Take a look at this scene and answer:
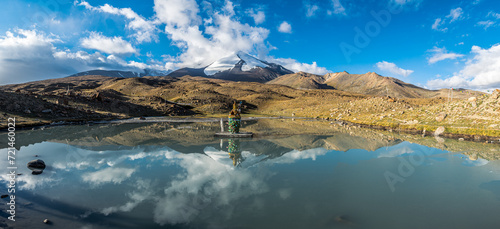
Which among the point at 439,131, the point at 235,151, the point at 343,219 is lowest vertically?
the point at 343,219

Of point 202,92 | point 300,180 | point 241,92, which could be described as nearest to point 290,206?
point 300,180

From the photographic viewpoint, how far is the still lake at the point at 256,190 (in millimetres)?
9523

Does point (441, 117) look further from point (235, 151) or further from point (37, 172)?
point (37, 172)

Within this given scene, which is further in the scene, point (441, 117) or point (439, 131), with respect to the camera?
point (441, 117)

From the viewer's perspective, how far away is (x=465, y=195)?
12.3 metres

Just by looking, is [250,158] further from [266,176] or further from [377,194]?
[377,194]

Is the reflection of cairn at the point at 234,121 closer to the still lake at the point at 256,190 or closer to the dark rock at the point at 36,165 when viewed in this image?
the still lake at the point at 256,190

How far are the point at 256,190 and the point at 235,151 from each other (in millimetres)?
11135

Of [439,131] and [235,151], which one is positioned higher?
[439,131]

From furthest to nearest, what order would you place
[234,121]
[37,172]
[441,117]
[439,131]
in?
1. [441,117]
2. [439,131]
3. [234,121]
4. [37,172]

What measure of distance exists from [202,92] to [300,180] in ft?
472

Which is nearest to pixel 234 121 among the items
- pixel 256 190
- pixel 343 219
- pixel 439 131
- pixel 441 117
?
pixel 256 190

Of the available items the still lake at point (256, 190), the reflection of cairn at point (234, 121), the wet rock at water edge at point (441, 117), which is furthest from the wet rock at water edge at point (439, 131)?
the reflection of cairn at point (234, 121)

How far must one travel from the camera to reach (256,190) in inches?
501
